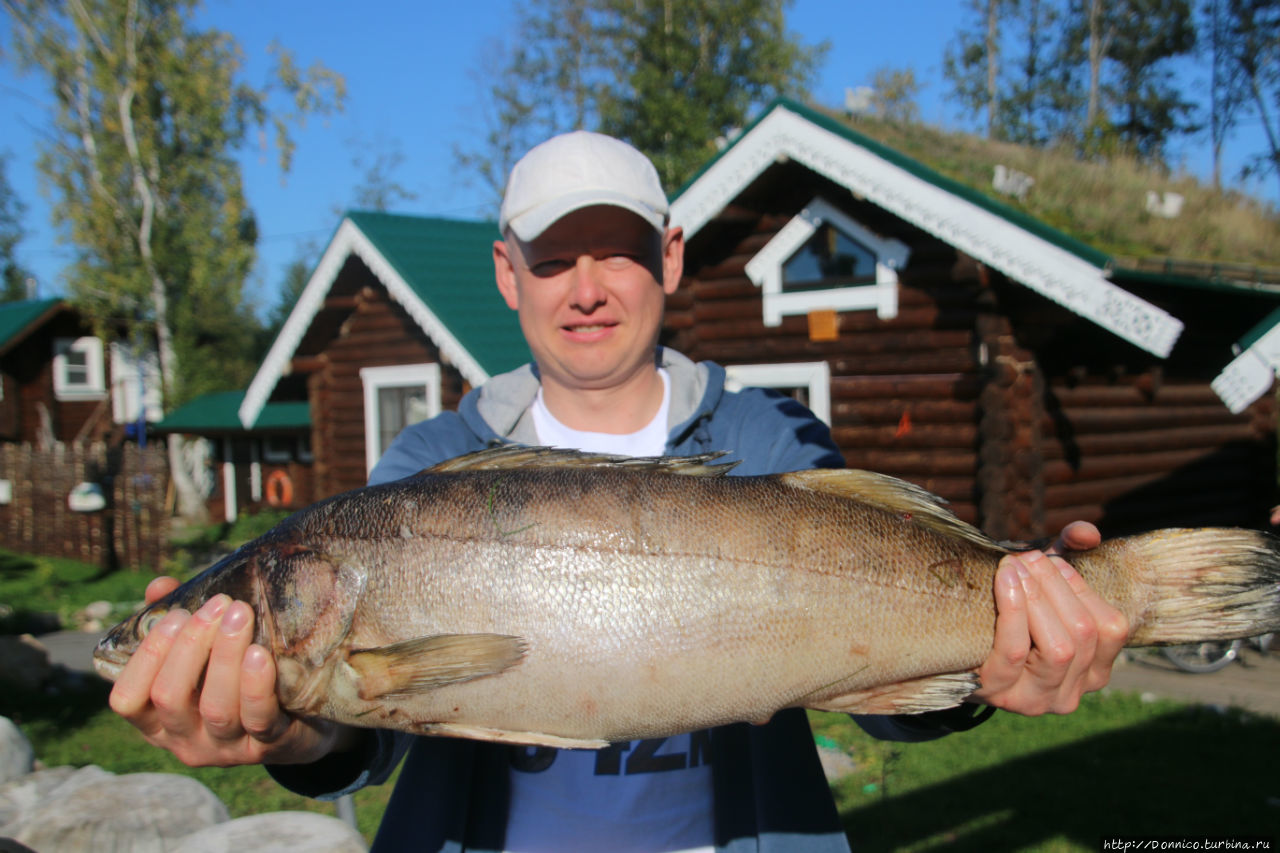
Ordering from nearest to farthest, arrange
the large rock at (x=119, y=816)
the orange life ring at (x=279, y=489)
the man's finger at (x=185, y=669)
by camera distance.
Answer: the man's finger at (x=185, y=669) < the large rock at (x=119, y=816) < the orange life ring at (x=279, y=489)

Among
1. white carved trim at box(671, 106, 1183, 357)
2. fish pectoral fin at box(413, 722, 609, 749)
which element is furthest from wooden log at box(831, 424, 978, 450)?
fish pectoral fin at box(413, 722, 609, 749)

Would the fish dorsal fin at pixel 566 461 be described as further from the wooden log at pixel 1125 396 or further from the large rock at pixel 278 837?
the wooden log at pixel 1125 396

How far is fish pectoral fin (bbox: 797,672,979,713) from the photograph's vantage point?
2092 mm

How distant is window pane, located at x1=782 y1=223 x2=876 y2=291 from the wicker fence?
1157cm

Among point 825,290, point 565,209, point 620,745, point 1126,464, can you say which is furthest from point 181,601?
point 1126,464

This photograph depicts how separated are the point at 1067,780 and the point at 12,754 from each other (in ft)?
23.8

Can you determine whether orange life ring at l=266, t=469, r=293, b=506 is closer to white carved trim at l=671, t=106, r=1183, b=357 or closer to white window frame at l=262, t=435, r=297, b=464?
white window frame at l=262, t=435, r=297, b=464

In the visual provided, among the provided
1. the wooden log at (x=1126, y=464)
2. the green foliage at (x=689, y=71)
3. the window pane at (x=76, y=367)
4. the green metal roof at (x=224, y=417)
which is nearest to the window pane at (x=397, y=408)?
the wooden log at (x=1126, y=464)

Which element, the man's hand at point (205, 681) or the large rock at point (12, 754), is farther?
the large rock at point (12, 754)

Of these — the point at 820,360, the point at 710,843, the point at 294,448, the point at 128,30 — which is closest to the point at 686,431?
the point at 710,843

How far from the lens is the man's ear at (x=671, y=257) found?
8.78 feet

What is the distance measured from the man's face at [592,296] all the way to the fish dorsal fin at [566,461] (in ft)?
1.06

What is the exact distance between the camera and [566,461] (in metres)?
2.24

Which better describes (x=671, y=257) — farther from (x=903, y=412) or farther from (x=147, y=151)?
(x=147, y=151)
